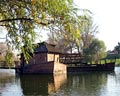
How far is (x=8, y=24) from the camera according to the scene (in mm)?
10172

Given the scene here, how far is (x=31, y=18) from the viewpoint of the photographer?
32.5 ft

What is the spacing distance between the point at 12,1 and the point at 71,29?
75.7 inches

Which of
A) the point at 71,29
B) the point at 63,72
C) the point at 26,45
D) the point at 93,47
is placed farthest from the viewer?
the point at 93,47

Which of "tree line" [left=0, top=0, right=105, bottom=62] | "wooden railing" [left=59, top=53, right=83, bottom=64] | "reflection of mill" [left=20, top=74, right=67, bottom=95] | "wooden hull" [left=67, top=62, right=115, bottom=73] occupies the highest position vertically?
"tree line" [left=0, top=0, right=105, bottom=62]

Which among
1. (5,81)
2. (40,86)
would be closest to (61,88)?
(40,86)

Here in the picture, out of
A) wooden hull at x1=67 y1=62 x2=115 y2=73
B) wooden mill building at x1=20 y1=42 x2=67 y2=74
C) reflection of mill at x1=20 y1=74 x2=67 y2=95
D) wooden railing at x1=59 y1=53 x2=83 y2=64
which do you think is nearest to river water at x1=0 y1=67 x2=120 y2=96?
reflection of mill at x1=20 y1=74 x2=67 y2=95

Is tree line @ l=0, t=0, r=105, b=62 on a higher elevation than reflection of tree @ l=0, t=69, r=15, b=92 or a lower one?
higher

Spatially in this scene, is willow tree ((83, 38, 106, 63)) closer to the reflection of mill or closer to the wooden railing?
the wooden railing

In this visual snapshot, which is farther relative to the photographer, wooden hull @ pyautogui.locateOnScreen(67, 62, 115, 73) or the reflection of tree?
wooden hull @ pyautogui.locateOnScreen(67, 62, 115, 73)

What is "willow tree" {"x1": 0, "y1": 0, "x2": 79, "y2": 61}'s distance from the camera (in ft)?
31.0

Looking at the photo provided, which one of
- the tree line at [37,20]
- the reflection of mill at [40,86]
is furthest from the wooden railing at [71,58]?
the tree line at [37,20]

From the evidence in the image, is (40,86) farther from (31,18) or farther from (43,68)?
(31,18)

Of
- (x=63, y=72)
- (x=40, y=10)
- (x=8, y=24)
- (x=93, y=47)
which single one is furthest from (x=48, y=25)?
(x=93, y=47)

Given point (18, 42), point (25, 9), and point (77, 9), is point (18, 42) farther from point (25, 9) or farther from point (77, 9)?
point (77, 9)
